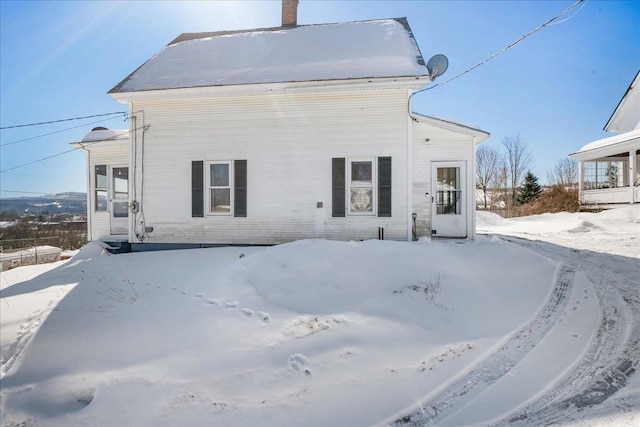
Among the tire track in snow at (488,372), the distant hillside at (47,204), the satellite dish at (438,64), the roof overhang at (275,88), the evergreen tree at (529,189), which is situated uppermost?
the satellite dish at (438,64)

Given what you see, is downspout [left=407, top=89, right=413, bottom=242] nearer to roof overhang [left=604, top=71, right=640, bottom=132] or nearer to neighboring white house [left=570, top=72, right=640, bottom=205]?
neighboring white house [left=570, top=72, right=640, bottom=205]

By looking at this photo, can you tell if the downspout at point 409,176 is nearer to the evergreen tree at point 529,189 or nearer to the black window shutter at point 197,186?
the black window shutter at point 197,186

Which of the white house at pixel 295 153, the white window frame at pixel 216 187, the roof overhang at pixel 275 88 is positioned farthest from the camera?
the white window frame at pixel 216 187

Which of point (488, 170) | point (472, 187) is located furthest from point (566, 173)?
point (472, 187)

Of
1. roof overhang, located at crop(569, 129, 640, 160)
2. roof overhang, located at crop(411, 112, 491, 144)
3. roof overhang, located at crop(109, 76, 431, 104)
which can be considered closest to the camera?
roof overhang, located at crop(109, 76, 431, 104)

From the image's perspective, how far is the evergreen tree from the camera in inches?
1150

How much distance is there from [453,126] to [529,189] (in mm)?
26306

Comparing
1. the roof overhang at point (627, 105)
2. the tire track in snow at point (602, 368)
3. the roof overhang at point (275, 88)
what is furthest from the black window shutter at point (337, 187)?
the roof overhang at point (627, 105)

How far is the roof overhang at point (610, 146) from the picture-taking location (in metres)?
15.1

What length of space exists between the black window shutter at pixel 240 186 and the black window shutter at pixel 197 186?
93 cm

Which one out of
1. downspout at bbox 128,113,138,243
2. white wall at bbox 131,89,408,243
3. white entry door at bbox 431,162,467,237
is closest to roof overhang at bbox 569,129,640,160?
white entry door at bbox 431,162,467,237

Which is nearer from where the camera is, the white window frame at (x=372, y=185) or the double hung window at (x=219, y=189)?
the white window frame at (x=372, y=185)

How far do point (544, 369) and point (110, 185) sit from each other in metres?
11.7

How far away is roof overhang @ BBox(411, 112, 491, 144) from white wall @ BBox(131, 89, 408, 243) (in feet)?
2.68
